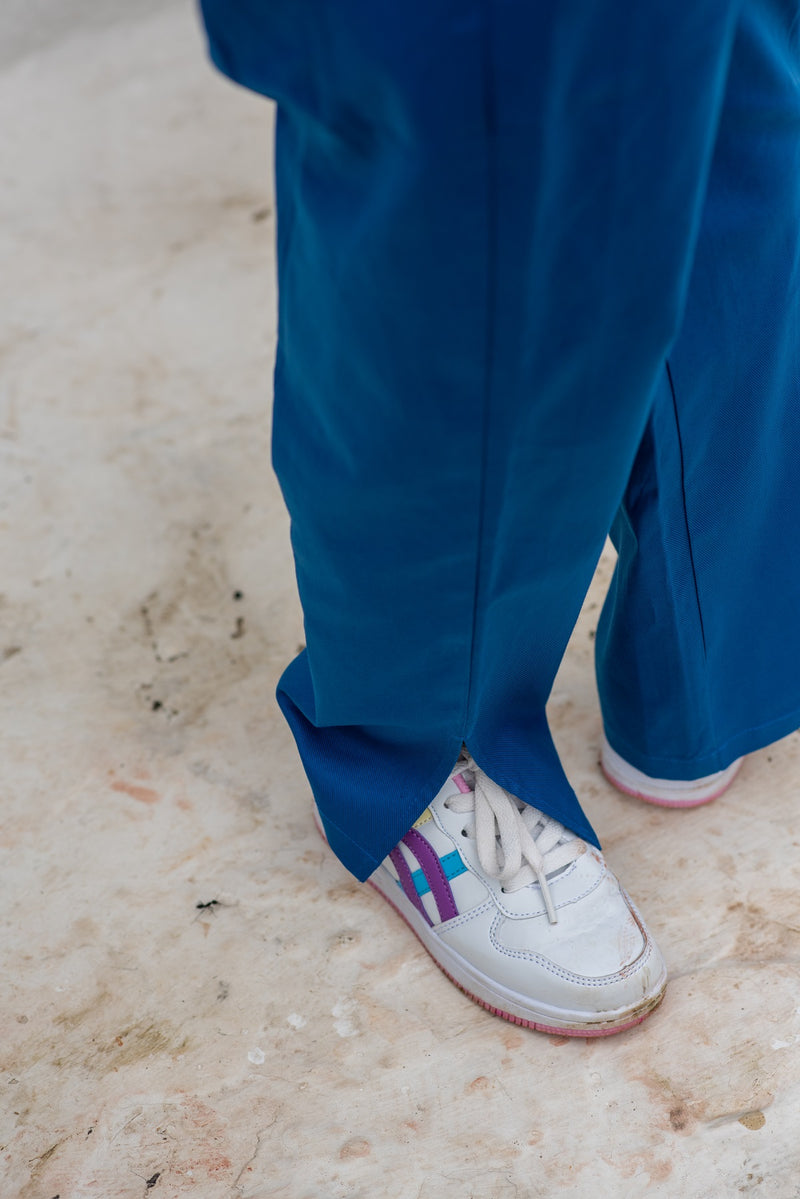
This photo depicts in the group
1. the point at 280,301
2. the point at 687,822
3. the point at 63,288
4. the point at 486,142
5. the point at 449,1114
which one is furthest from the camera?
the point at 63,288

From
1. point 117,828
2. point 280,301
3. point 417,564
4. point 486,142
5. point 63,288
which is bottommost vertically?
point 117,828

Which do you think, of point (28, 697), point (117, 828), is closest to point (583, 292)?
point (117, 828)

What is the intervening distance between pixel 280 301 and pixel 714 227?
0.95 feet

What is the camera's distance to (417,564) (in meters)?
0.66

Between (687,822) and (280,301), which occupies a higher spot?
(280,301)

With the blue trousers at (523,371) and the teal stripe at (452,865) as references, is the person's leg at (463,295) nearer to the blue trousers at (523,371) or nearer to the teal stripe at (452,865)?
the blue trousers at (523,371)

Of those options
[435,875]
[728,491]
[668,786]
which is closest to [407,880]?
[435,875]

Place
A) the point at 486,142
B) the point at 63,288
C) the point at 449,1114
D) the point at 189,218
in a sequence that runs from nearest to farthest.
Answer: the point at 486,142 < the point at 449,1114 < the point at 63,288 < the point at 189,218

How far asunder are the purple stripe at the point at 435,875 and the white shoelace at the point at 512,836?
37 millimetres

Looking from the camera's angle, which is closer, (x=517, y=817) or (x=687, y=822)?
(x=517, y=817)

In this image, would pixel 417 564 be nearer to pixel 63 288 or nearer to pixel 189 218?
pixel 63 288

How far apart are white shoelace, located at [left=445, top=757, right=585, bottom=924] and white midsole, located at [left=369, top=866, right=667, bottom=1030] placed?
0.24 ft

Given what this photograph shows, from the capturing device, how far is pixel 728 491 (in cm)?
78

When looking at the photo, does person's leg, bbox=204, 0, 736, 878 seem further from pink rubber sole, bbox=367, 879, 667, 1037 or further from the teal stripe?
pink rubber sole, bbox=367, 879, 667, 1037
